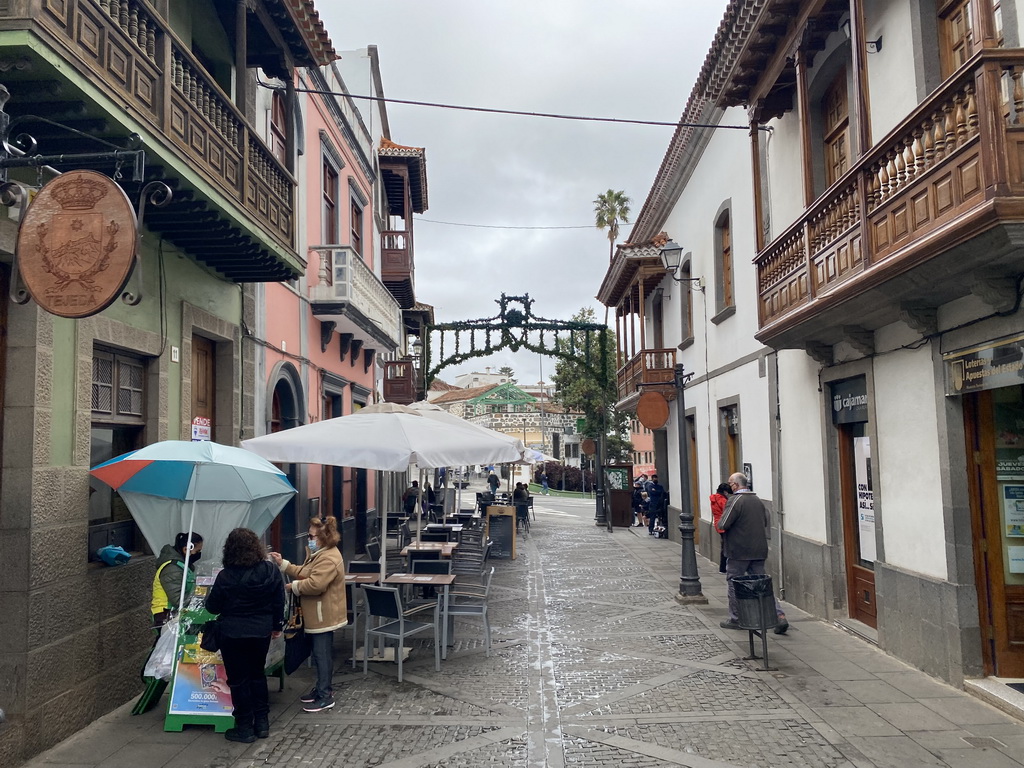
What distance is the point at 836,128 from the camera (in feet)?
31.1

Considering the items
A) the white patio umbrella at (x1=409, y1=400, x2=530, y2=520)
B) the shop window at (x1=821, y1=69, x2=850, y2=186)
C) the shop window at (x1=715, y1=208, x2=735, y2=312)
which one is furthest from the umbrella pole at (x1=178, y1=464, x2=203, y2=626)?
the shop window at (x1=715, y1=208, x2=735, y2=312)

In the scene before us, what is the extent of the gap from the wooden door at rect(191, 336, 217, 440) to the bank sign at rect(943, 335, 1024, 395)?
747cm

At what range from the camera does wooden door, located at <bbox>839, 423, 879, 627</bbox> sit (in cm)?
877

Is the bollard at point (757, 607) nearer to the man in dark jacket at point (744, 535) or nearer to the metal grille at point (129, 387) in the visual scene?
the man in dark jacket at point (744, 535)

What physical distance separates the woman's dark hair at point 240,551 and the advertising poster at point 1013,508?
604 centimetres

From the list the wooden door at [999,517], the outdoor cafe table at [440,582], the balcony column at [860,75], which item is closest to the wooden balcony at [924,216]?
the balcony column at [860,75]

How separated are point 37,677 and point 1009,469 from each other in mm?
7622

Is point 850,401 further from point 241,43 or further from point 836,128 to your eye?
point 241,43

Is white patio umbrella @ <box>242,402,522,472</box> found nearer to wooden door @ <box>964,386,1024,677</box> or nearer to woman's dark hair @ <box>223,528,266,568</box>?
woman's dark hair @ <box>223,528,266,568</box>

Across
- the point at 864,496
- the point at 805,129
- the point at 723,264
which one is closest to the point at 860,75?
the point at 805,129

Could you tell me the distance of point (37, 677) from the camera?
5371 mm

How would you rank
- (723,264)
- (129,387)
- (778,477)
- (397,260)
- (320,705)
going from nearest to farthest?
(320,705) < (129,387) < (778,477) < (723,264) < (397,260)

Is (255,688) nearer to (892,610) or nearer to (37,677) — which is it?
(37,677)

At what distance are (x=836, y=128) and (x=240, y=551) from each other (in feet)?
26.8
